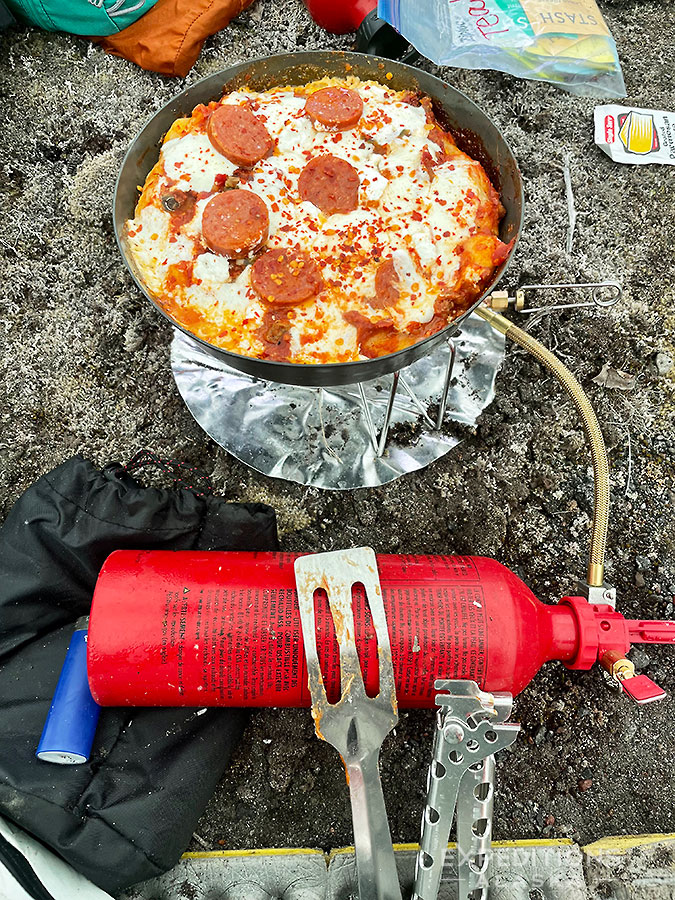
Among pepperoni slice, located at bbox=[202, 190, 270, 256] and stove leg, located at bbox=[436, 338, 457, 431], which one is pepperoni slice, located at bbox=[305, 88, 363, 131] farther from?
stove leg, located at bbox=[436, 338, 457, 431]

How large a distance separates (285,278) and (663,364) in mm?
1837

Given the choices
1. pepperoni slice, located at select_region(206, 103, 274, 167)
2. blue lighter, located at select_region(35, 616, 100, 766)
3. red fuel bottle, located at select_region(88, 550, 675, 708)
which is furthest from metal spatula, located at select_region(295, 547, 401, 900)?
pepperoni slice, located at select_region(206, 103, 274, 167)

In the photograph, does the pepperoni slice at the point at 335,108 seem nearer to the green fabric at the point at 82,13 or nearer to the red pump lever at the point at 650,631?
the green fabric at the point at 82,13

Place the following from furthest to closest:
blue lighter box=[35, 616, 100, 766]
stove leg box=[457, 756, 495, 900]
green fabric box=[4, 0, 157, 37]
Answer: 1. green fabric box=[4, 0, 157, 37]
2. blue lighter box=[35, 616, 100, 766]
3. stove leg box=[457, 756, 495, 900]

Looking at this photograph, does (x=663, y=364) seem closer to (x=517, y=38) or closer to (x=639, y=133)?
(x=639, y=133)

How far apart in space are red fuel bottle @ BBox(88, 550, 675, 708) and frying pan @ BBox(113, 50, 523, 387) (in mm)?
616

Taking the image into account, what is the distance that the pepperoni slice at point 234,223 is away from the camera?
1948mm

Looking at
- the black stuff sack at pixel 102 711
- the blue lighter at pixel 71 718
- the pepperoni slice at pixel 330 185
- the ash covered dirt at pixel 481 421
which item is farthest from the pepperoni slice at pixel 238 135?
the blue lighter at pixel 71 718

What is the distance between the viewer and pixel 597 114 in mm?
3229

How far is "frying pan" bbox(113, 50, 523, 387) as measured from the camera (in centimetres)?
185

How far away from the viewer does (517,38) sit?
241 centimetres

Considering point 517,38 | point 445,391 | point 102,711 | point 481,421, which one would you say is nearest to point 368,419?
point 445,391

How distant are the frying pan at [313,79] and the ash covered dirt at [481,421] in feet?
2.53

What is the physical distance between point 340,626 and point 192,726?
0.67 m
